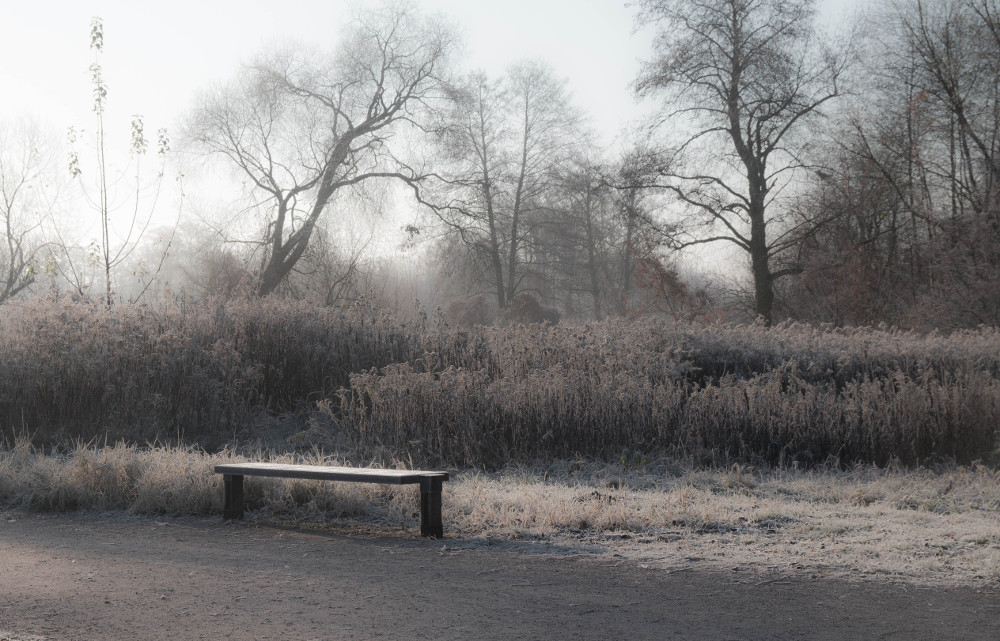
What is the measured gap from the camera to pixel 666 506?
664cm

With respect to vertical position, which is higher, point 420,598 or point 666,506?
point 666,506

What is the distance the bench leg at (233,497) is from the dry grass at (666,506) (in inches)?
9.8

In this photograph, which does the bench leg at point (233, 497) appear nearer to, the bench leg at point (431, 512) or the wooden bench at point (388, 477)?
the wooden bench at point (388, 477)

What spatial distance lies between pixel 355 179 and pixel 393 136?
2.69 meters

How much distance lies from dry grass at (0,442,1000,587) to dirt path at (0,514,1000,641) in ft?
1.26

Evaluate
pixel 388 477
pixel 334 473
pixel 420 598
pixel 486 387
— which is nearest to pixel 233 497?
pixel 334 473

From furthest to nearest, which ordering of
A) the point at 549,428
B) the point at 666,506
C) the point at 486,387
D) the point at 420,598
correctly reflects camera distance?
the point at 486,387 < the point at 549,428 < the point at 666,506 < the point at 420,598

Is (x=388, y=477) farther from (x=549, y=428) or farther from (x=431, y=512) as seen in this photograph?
(x=549, y=428)

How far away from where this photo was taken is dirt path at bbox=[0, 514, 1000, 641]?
3973 millimetres

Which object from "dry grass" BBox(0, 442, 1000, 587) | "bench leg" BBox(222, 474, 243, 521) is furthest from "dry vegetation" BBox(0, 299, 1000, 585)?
"bench leg" BBox(222, 474, 243, 521)

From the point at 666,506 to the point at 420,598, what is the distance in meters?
2.71

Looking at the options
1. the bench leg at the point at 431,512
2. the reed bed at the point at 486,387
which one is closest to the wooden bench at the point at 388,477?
the bench leg at the point at 431,512

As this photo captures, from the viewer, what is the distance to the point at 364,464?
9.10m

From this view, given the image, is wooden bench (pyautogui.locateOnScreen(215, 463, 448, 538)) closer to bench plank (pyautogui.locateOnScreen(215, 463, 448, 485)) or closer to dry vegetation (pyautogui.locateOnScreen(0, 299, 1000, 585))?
bench plank (pyautogui.locateOnScreen(215, 463, 448, 485))
